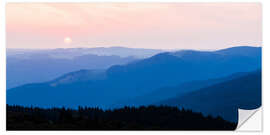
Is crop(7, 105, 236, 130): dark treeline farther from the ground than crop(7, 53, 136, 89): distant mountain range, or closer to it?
closer to it

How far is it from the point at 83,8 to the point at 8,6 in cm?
113

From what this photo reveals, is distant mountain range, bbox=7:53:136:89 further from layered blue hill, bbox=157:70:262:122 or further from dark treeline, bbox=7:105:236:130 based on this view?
layered blue hill, bbox=157:70:262:122

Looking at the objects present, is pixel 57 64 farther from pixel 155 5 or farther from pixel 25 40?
pixel 155 5

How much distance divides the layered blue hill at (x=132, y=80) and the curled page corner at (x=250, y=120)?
2.04ft

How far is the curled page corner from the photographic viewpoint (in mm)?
8078

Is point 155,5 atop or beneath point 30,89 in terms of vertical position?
atop

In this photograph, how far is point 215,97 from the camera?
27.0 ft

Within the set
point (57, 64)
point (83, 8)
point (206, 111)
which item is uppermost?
point (83, 8)

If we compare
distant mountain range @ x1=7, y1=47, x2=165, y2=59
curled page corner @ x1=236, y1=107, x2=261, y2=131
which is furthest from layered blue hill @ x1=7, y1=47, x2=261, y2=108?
curled page corner @ x1=236, y1=107, x2=261, y2=131

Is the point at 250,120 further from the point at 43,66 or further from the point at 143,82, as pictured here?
the point at 43,66

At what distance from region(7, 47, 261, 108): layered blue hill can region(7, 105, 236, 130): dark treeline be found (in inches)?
5.4

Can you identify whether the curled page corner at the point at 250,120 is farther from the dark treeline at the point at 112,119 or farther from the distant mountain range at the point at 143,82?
the distant mountain range at the point at 143,82

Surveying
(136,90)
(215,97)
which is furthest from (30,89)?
(215,97)

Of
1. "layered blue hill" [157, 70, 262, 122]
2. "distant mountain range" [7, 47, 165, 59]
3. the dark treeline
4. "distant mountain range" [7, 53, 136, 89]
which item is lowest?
the dark treeline
